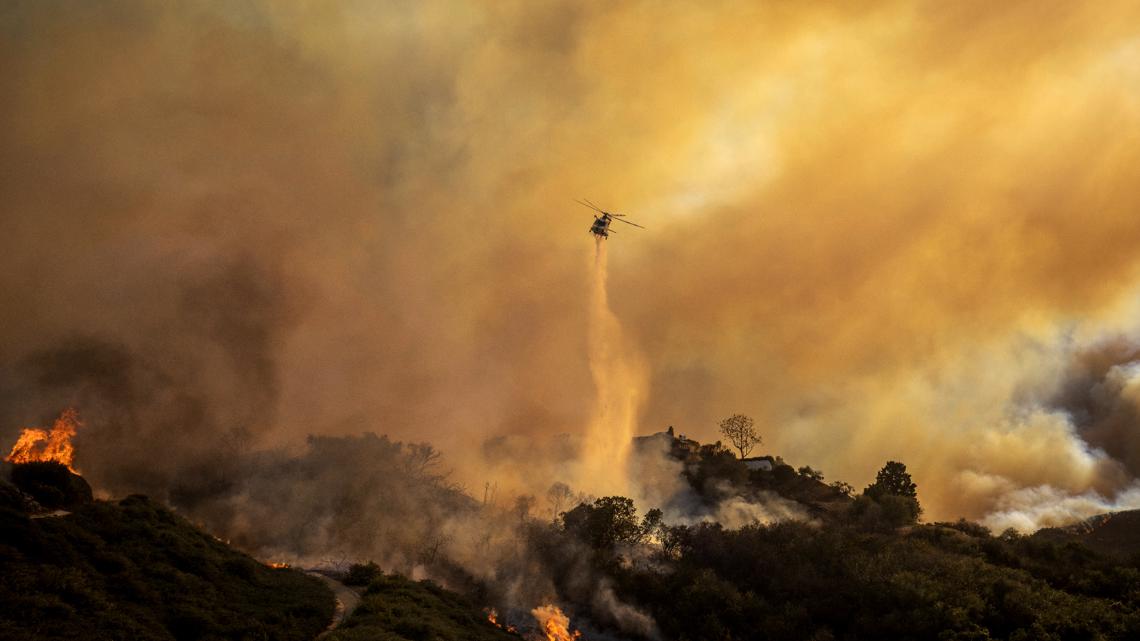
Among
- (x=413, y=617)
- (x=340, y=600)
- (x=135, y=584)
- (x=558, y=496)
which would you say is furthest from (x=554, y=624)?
(x=135, y=584)

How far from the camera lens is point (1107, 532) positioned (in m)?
139

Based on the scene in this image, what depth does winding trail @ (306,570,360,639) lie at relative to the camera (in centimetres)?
4366

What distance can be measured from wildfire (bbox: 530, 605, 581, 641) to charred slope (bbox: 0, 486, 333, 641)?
90.3 feet

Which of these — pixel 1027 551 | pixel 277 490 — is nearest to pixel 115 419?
pixel 277 490

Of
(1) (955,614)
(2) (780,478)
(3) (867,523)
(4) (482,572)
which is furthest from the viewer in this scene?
(2) (780,478)

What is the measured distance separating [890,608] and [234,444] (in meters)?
123

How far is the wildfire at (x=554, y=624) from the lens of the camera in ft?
217

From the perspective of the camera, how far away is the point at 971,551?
69.9 m

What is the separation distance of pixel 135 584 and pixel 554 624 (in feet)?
154

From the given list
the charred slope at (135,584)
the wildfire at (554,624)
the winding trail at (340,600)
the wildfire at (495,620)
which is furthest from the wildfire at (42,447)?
the wildfire at (554,624)

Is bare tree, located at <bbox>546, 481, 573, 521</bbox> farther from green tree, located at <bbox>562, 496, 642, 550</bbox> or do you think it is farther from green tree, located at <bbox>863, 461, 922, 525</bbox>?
green tree, located at <bbox>863, 461, 922, 525</bbox>

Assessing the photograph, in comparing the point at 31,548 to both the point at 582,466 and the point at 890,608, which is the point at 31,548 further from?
the point at 582,466

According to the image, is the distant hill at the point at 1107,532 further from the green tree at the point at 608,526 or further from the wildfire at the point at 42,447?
the wildfire at the point at 42,447

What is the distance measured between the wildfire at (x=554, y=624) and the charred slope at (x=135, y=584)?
1084 inches
